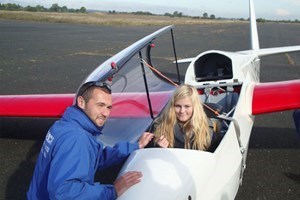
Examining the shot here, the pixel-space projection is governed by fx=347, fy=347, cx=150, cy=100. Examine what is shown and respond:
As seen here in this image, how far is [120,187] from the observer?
101 inches

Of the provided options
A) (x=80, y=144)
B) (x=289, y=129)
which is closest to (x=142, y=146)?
(x=80, y=144)

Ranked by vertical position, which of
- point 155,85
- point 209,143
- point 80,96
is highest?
point 80,96

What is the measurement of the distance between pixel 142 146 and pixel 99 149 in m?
0.43

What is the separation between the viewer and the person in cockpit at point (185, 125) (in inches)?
135

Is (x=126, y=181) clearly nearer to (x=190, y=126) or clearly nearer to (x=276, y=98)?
(x=190, y=126)

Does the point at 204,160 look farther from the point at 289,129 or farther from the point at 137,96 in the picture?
the point at 289,129

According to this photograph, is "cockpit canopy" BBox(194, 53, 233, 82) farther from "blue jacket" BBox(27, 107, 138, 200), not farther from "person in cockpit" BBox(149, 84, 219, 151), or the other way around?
"blue jacket" BBox(27, 107, 138, 200)

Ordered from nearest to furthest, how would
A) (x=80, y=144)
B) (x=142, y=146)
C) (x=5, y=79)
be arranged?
(x=80, y=144), (x=142, y=146), (x=5, y=79)

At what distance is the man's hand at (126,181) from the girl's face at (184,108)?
102cm

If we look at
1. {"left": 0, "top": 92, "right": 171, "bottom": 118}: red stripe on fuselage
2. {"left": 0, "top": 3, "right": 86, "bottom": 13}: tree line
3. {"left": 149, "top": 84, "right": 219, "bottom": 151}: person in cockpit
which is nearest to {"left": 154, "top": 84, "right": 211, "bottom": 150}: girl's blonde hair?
{"left": 149, "top": 84, "right": 219, "bottom": 151}: person in cockpit

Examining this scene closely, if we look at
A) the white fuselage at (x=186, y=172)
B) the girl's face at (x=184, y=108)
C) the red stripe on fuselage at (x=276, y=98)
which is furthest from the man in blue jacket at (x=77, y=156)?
the red stripe on fuselage at (x=276, y=98)

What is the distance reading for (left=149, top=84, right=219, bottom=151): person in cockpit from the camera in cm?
342

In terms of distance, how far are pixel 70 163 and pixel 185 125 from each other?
5.01 ft

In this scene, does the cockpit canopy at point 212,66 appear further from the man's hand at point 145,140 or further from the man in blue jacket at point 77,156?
the man in blue jacket at point 77,156
